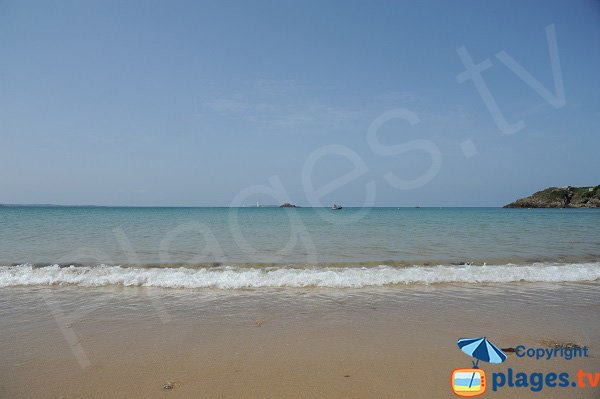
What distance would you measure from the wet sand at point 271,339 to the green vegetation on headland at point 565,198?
393 feet

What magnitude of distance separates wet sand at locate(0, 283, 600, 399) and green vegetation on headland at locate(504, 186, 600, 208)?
393 ft

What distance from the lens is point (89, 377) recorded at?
4289mm

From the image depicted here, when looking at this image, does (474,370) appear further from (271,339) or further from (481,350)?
(271,339)

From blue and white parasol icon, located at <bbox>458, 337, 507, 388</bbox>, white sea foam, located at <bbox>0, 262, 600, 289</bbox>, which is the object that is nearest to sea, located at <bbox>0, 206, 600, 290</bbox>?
white sea foam, located at <bbox>0, 262, 600, 289</bbox>

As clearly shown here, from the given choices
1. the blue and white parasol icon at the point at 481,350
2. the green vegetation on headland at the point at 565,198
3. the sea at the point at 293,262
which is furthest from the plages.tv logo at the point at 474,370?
the green vegetation on headland at the point at 565,198

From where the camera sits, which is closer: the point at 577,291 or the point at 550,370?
the point at 550,370

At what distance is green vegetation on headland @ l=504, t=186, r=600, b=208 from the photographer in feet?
326

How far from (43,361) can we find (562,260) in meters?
17.5

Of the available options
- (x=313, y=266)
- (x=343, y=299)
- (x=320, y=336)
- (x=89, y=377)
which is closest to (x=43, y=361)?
(x=89, y=377)

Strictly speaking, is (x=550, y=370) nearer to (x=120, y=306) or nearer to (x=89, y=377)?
(x=89, y=377)

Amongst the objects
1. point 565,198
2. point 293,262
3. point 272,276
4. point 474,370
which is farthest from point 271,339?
point 565,198

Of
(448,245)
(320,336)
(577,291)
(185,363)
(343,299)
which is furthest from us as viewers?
(448,245)

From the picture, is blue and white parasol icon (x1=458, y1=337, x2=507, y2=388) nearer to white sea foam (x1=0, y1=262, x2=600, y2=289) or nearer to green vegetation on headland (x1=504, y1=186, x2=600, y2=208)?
white sea foam (x1=0, y1=262, x2=600, y2=289)

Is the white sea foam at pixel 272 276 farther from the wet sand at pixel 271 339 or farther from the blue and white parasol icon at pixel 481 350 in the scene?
the blue and white parasol icon at pixel 481 350
